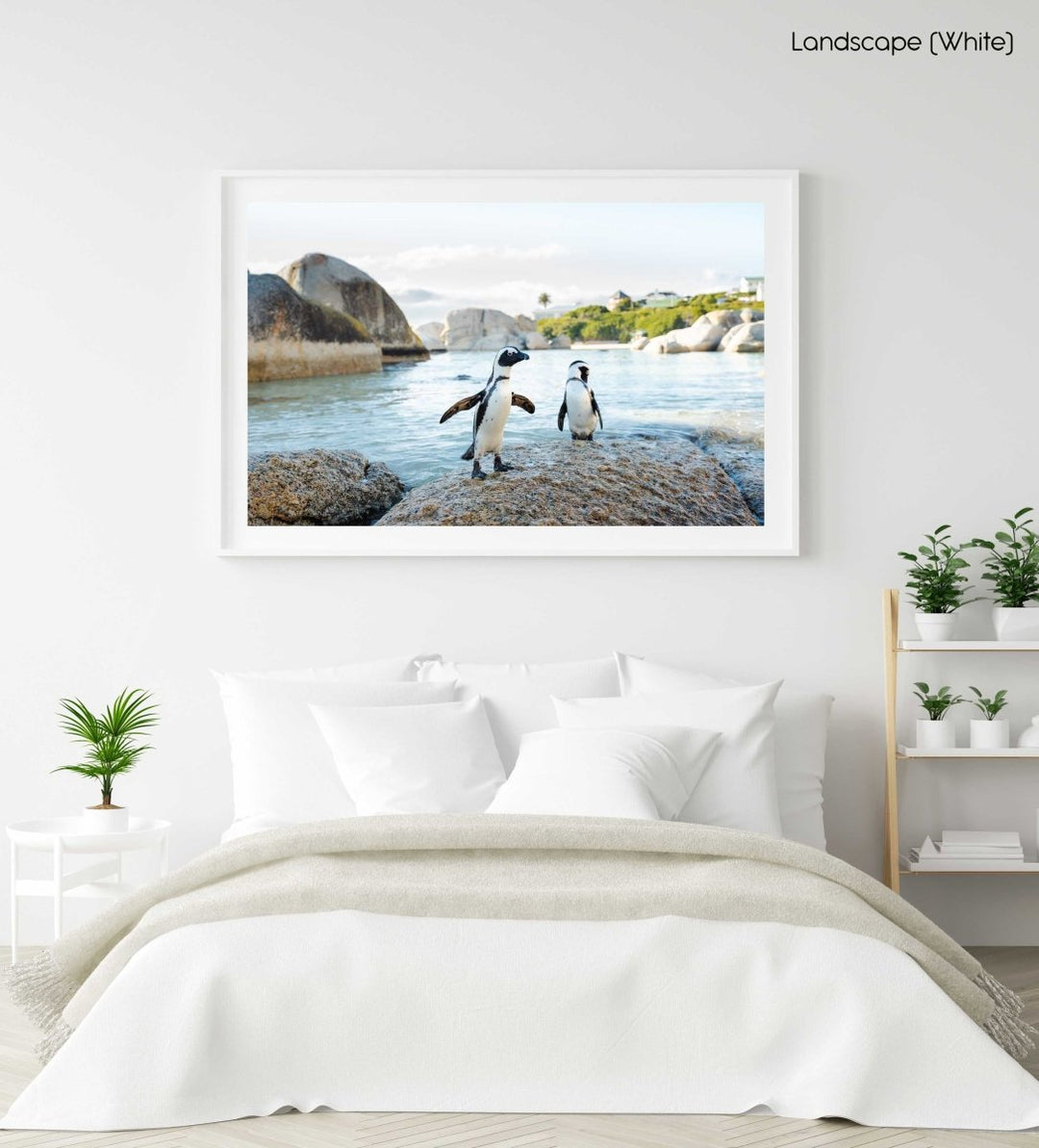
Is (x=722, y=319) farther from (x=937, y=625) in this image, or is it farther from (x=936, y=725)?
(x=936, y=725)

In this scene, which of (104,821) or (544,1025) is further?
(104,821)

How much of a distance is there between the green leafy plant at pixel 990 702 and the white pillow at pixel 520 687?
1151 millimetres

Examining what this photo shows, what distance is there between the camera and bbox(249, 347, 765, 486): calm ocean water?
14.2ft

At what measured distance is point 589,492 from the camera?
431 cm

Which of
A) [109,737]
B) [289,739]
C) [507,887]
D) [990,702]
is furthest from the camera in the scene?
[990,702]

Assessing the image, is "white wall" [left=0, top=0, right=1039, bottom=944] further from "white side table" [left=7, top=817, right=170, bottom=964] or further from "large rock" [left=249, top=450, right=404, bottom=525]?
"white side table" [left=7, top=817, right=170, bottom=964]

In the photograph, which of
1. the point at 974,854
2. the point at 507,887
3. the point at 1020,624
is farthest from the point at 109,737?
the point at 1020,624

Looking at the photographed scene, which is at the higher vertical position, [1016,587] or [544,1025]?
[1016,587]

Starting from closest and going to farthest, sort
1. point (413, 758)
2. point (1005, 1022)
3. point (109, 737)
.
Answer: point (1005, 1022) < point (413, 758) < point (109, 737)

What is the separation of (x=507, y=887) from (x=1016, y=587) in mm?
2107

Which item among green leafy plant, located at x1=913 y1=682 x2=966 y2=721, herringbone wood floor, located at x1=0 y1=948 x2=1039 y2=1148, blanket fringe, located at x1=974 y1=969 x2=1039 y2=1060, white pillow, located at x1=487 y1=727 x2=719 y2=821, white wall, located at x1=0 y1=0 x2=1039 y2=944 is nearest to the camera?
herringbone wood floor, located at x1=0 y1=948 x2=1039 y2=1148

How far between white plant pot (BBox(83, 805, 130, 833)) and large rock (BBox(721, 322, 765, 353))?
7.88 feet

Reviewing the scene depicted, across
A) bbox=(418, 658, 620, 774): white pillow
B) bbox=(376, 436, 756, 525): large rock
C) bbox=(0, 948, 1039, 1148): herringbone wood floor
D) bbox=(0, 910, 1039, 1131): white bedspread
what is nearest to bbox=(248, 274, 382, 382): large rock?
bbox=(376, 436, 756, 525): large rock

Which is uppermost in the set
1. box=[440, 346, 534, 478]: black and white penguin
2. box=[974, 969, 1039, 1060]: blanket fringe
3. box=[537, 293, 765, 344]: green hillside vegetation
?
box=[537, 293, 765, 344]: green hillside vegetation
